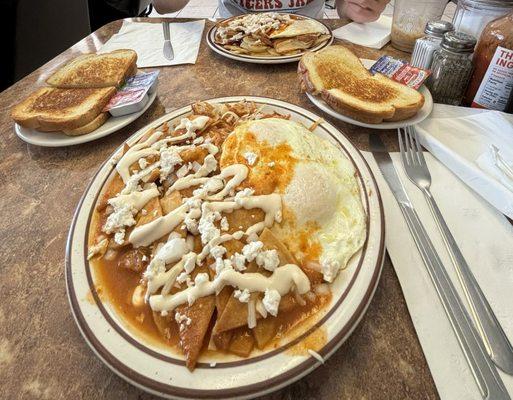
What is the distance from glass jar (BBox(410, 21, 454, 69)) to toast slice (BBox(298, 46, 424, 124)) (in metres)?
0.21

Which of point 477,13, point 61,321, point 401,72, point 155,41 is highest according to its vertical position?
point 477,13

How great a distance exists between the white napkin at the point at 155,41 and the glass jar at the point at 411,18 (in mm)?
1317

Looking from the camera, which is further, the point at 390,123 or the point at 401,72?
the point at 401,72

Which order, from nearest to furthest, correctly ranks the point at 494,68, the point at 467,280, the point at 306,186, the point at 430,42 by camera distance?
the point at 467,280
the point at 306,186
the point at 494,68
the point at 430,42

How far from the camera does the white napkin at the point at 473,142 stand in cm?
110

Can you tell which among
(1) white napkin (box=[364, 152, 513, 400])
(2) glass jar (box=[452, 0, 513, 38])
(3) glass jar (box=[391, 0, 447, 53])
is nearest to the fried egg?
(1) white napkin (box=[364, 152, 513, 400])

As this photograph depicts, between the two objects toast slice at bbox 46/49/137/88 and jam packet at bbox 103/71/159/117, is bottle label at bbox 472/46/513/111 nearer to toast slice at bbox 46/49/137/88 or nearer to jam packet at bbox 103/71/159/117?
jam packet at bbox 103/71/159/117

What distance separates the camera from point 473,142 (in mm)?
1301

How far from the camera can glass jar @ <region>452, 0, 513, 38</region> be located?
139cm

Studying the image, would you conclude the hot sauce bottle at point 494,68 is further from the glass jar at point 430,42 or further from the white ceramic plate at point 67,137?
the white ceramic plate at point 67,137

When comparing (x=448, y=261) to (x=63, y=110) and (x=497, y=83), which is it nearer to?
(x=497, y=83)

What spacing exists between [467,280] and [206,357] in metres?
0.74

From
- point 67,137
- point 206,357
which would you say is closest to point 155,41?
point 67,137

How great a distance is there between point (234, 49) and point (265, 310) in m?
1.72
